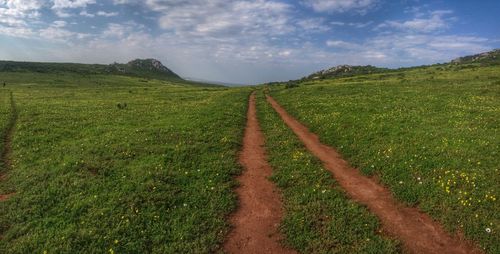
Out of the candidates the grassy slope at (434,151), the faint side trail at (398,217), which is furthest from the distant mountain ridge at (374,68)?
the faint side trail at (398,217)

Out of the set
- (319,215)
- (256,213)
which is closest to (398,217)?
(319,215)

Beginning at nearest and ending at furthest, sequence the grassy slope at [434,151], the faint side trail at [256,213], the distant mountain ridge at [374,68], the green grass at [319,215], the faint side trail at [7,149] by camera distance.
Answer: the green grass at [319,215] < the faint side trail at [256,213] < the grassy slope at [434,151] < the faint side trail at [7,149] < the distant mountain ridge at [374,68]

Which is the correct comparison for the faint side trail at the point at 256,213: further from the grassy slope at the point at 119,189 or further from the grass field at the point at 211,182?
the grassy slope at the point at 119,189

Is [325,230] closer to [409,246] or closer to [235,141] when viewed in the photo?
[409,246]

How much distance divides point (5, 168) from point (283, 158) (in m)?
13.9

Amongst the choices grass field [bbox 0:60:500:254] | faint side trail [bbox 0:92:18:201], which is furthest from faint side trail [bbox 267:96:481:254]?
faint side trail [bbox 0:92:18:201]

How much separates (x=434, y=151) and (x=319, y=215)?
27.9ft

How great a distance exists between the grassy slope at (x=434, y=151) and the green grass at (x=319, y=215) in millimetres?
2360

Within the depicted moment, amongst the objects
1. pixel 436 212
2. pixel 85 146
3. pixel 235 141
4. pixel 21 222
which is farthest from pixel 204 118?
pixel 436 212

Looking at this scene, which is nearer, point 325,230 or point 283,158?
point 325,230

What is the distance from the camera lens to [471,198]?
1270 centimetres

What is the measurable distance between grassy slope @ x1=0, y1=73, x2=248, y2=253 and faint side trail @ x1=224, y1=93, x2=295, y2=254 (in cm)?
52

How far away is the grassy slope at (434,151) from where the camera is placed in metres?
12.3

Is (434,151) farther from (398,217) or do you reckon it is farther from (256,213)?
(256,213)
